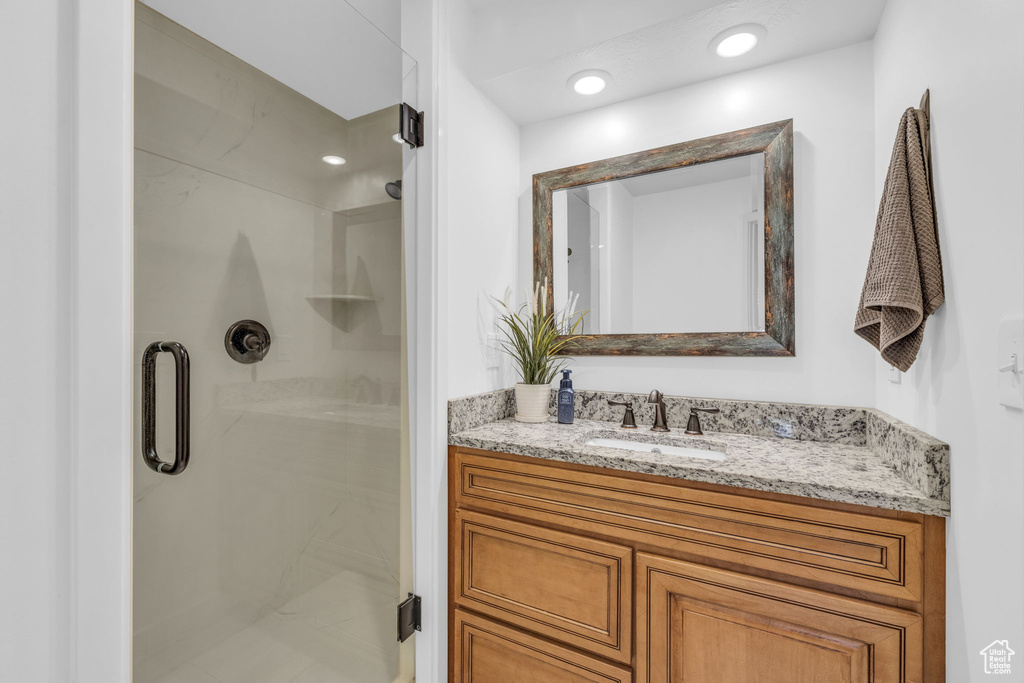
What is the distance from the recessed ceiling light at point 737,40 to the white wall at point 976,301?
0.43 meters

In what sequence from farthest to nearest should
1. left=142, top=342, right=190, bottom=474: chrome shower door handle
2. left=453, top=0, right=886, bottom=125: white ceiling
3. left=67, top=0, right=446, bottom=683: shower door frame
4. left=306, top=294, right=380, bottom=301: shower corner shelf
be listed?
left=453, top=0, right=886, bottom=125: white ceiling → left=306, top=294, right=380, bottom=301: shower corner shelf → left=142, top=342, right=190, bottom=474: chrome shower door handle → left=67, top=0, right=446, bottom=683: shower door frame

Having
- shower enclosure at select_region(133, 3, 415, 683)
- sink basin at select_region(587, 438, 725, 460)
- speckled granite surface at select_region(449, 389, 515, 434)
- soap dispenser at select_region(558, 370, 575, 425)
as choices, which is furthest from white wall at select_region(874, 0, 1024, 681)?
shower enclosure at select_region(133, 3, 415, 683)

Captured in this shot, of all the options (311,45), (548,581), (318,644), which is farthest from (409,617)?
(311,45)

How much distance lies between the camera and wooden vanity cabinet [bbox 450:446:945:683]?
0.85 meters

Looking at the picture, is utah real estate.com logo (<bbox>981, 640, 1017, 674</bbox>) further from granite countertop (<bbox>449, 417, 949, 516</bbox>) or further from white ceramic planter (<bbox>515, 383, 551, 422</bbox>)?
white ceramic planter (<bbox>515, 383, 551, 422</bbox>)

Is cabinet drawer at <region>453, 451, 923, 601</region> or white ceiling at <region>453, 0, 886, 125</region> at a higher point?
white ceiling at <region>453, 0, 886, 125</region>

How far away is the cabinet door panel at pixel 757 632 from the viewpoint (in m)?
0.85

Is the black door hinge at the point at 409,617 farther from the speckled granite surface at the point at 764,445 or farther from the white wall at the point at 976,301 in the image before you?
the white wall at the point at 976,301

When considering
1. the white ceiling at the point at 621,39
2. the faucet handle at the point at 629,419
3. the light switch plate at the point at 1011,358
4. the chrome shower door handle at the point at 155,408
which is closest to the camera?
the light switch plate at the point at 1011,358

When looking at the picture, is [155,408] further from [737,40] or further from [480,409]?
[737,40]

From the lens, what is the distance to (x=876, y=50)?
50.6 inches
